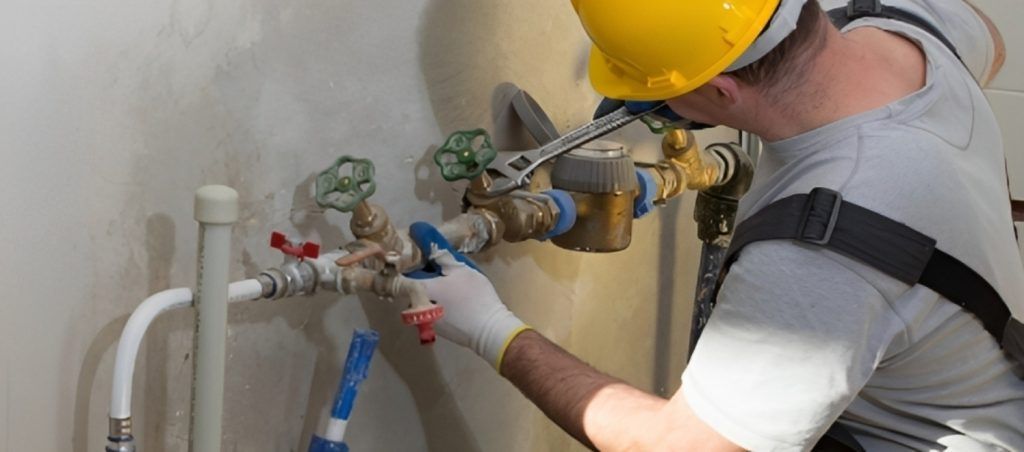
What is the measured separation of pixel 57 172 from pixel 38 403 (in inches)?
7.5

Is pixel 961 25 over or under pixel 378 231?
over

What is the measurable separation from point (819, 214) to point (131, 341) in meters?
0.53

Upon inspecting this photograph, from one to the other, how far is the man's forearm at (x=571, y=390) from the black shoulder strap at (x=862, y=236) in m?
0.20

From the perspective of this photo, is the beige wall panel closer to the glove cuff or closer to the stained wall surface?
the stained wall surface

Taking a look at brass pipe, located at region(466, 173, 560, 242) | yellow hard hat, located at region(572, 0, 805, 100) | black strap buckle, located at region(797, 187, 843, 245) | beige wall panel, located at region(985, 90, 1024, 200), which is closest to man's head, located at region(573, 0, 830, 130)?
yellow hard hat, located at region(572, 0, 805, 100)

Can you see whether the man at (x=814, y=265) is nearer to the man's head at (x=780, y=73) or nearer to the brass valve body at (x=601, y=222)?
the man's head at (x=780, y=73)

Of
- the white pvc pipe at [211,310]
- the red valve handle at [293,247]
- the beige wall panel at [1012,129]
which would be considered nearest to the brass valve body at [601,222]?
the red valve handle at [293,247]

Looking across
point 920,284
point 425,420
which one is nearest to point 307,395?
point 425,420

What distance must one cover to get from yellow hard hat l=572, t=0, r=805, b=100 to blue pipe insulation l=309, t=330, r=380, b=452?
1.12ft

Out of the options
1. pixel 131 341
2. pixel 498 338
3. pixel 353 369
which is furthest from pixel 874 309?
pixel 131 341

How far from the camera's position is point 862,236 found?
3.07ft

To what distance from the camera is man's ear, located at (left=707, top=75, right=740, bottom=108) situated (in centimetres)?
102

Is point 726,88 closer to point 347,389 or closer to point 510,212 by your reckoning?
point 510,212

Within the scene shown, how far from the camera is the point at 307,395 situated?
120cm
